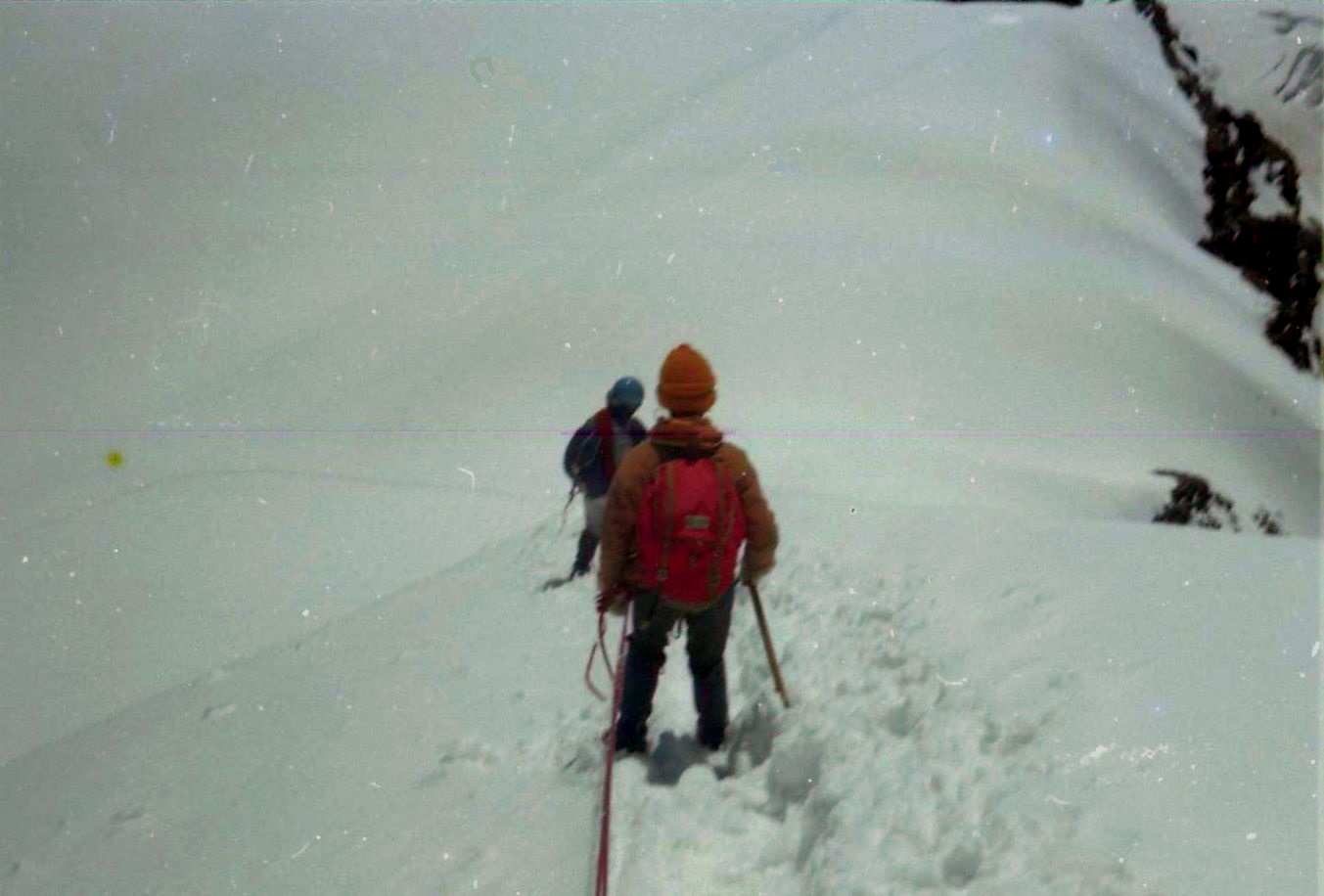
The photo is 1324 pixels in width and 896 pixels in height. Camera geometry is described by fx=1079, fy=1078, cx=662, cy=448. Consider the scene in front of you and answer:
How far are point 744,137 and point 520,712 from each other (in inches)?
801

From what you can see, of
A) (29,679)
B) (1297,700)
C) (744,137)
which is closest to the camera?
(1297,700)

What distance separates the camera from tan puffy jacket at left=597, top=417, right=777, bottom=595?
4.29 metres

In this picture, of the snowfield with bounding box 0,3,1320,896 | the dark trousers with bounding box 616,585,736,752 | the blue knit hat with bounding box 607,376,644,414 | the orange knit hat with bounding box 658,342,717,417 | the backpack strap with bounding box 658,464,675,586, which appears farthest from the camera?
the blue knit hat with bounding box 607,376,644,414

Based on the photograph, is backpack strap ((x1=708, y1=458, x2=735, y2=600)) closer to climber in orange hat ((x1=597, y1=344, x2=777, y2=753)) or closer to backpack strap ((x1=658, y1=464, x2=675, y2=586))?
climber in orange hat ((x1=597, y1=344, x2=777, y2=753))

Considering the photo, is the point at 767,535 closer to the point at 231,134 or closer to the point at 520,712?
the point at 520,712

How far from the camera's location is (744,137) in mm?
24016

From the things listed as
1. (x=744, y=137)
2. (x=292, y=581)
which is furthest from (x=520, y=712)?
(x=744, y=137)

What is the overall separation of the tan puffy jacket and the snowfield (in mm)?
→ 965

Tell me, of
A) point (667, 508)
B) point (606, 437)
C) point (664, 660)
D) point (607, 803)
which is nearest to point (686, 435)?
point (667, 508)

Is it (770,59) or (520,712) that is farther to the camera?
(770,59)

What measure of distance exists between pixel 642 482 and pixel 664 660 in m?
0.92

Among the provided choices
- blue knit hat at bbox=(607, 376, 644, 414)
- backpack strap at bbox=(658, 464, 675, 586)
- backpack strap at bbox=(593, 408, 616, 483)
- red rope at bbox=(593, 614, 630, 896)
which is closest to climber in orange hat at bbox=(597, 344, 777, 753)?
backpack strap at bbox=(658, 464, 675, 586)

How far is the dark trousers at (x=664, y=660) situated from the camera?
4516 millimetres

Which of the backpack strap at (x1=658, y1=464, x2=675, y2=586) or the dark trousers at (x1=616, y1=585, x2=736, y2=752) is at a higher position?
the backpack strap at (x1=658, y1=464, x2=675, y2=586)
